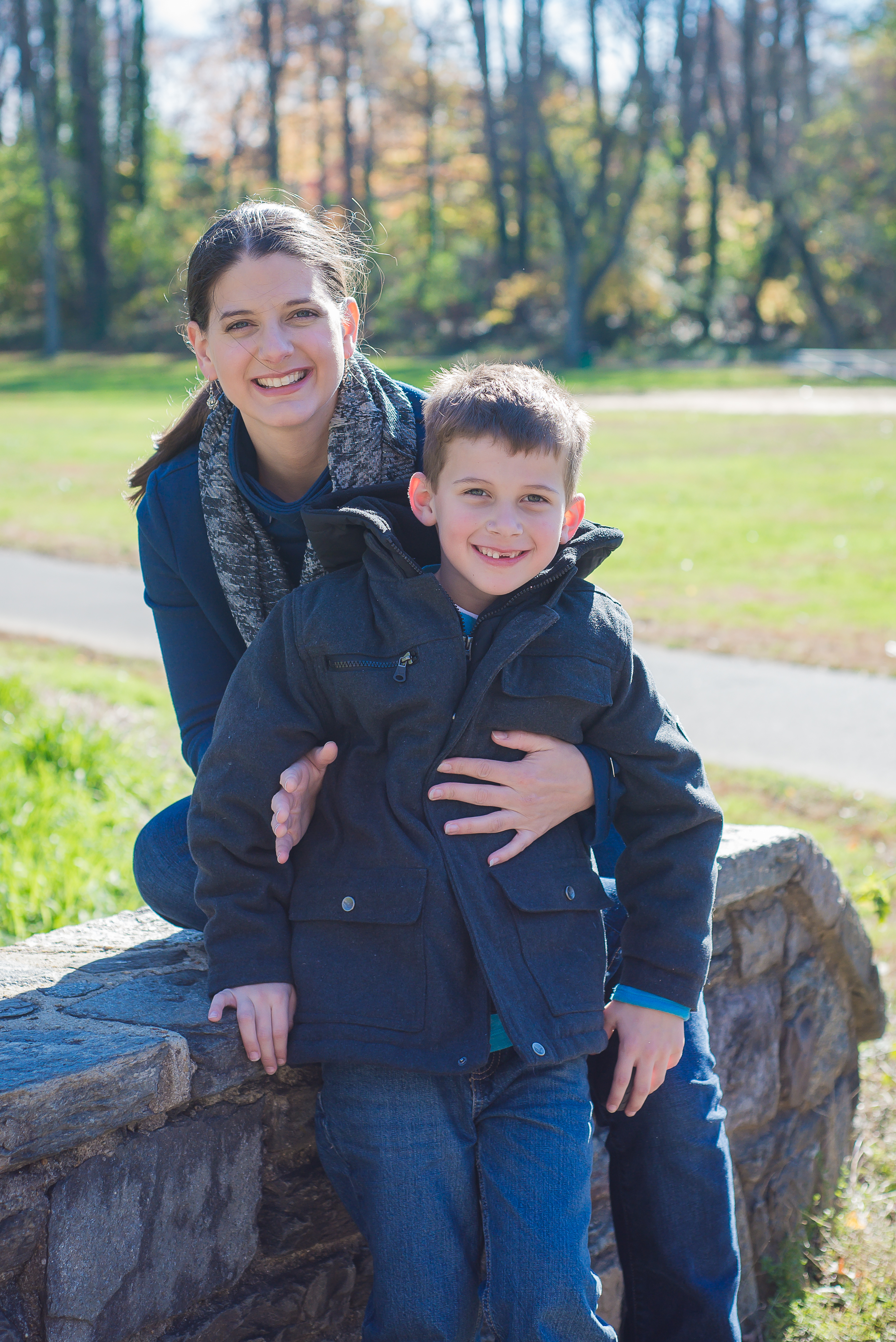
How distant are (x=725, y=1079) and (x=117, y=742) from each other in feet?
10.7

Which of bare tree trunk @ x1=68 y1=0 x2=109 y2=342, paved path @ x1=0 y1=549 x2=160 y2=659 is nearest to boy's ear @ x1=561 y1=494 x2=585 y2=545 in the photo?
paved path @ x1=0 y1=549 x2=160 y2=659

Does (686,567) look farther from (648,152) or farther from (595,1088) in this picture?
(648,152)

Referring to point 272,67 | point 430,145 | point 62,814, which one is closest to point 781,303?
point 430,145

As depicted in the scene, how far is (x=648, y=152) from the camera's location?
3538 cm

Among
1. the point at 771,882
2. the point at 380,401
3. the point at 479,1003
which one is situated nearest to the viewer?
the point at 479,1003

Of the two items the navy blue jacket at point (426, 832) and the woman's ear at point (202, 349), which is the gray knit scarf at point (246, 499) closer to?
the woman's ear at point (202, 349)

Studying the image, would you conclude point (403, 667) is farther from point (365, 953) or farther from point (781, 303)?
point (781, 303)

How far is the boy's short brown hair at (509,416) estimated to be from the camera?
1.88 metres

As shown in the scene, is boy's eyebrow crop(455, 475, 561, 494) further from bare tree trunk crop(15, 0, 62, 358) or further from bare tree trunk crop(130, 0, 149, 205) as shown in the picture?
bare tree trunk crop(130, 0, 149, 205)

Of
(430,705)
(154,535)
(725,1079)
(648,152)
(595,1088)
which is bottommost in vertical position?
(725,1079)

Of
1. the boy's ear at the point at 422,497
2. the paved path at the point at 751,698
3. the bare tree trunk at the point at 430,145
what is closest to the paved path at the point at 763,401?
the paved path at the point at 751,698

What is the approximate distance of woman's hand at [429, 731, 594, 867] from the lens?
1.81 meters

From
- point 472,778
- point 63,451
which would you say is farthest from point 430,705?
point 63,451

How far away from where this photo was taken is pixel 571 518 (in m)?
1.98
